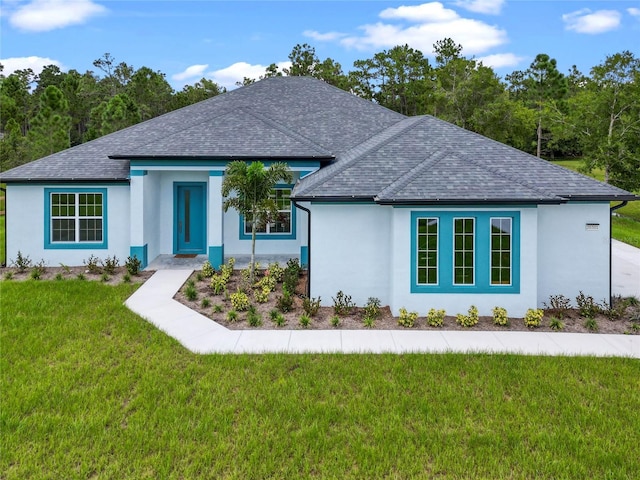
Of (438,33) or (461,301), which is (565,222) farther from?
(438,33)

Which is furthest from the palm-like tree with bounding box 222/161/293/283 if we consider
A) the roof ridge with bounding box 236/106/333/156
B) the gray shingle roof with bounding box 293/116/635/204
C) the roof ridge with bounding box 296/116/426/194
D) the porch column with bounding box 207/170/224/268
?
the roof ridge with bounding box 236/106/333/156

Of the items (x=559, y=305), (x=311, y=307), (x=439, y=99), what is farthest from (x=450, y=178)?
(x=439, y=99)

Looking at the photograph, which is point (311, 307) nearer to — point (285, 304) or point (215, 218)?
point (285, 304)

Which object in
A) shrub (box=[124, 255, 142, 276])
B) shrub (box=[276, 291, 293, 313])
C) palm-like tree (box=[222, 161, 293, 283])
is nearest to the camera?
shrub (box=[276, 291, 293, 313])

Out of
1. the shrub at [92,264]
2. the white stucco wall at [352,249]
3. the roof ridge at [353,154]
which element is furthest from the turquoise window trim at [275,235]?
the white stucco wall at [352,249]

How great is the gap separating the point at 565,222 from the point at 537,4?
8343 mm

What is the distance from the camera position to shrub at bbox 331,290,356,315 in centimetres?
1038

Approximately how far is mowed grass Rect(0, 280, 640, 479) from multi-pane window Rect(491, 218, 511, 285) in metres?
2.83

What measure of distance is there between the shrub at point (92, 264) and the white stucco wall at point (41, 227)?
0.48 feet

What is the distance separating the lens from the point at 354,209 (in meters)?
10.8

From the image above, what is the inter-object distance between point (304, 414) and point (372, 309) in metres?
4.62

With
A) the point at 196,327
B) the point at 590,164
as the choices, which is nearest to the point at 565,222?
the point at 196,327

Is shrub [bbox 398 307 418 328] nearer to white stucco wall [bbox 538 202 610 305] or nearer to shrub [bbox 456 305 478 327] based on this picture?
shrub [bbox 456 305 478 327]

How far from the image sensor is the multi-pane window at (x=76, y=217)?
14.7 m
